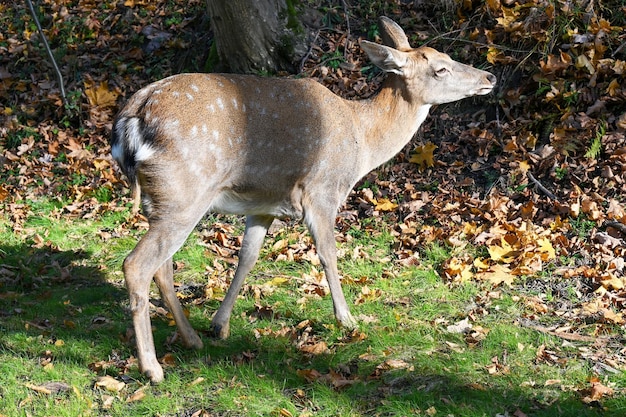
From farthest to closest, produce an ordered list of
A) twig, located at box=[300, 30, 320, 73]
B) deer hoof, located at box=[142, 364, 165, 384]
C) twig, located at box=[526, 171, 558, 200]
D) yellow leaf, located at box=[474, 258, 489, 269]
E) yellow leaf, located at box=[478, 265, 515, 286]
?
twig, located at box=[300, 30, 320, 73]
twig, located at box=[526, 171, 558, 200]
yellow leaf, located at box=[474, 258, 489, 269]
yellow leaf, located at box=[478, 265, 515, 286]
deer hoof, located at box=[142, 364, 165, 384]

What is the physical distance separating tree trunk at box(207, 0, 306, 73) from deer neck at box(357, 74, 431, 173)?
3.09 m

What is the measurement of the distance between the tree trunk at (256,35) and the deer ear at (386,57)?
3.23 m

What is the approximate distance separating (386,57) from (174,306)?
255cm

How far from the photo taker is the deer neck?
6.93m

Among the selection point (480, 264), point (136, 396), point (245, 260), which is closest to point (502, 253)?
point (480, 264)

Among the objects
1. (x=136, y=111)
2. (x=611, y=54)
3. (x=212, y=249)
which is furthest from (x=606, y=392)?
(x=611, y=54)

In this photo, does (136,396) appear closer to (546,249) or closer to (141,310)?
(141,310)

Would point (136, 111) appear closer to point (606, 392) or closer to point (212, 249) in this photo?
point (212, 249)

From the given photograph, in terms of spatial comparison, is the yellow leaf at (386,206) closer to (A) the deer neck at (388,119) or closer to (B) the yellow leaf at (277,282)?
(A) the deer neck at (388,119)

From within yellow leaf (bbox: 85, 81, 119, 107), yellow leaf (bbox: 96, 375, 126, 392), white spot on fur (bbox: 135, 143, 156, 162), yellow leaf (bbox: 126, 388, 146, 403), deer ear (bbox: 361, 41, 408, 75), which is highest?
deer ear (bbox: 361, 41, 408, 75)

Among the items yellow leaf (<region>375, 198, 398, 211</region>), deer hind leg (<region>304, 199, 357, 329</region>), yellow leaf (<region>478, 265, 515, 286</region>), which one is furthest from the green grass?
yellow leaf (<region>375, 198, 398, 211</region>)

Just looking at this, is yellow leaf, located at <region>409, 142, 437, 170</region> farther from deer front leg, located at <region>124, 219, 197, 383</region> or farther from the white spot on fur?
the white spot on fur

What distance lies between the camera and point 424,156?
29.0 ft

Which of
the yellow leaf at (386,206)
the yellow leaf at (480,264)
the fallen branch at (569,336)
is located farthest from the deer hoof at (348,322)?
the yellow leaf at (386,206)
